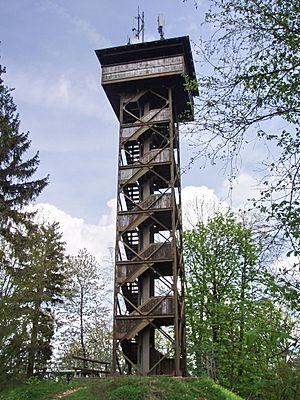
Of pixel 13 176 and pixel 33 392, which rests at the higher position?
pixel 13 176

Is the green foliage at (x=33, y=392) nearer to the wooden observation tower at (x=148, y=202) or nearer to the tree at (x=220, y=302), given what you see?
the wooden observation tower at (x=148, y=202)

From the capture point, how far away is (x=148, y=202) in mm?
17672

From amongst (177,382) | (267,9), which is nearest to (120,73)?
(177,382)

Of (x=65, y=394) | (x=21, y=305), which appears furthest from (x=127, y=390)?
(x=21, y=305)

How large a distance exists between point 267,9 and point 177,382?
37.4 ft

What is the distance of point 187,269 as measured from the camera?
72.8 feet

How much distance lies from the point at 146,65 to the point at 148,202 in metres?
5.75

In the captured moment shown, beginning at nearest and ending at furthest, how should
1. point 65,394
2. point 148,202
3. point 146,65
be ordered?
point 65,394
point 148,202
point 146,65

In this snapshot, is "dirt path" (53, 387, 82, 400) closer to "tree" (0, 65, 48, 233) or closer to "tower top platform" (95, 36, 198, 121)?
"tree" (0, 65, 48, 233)

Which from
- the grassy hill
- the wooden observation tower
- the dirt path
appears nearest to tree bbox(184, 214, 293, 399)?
the wooden observation tower

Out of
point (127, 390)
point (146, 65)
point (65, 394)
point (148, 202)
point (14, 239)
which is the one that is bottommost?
point (65, 394)

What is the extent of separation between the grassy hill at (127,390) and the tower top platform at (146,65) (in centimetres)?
1045

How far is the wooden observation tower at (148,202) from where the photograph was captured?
639 inches

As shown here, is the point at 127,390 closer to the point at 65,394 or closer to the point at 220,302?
the point at 65,394
